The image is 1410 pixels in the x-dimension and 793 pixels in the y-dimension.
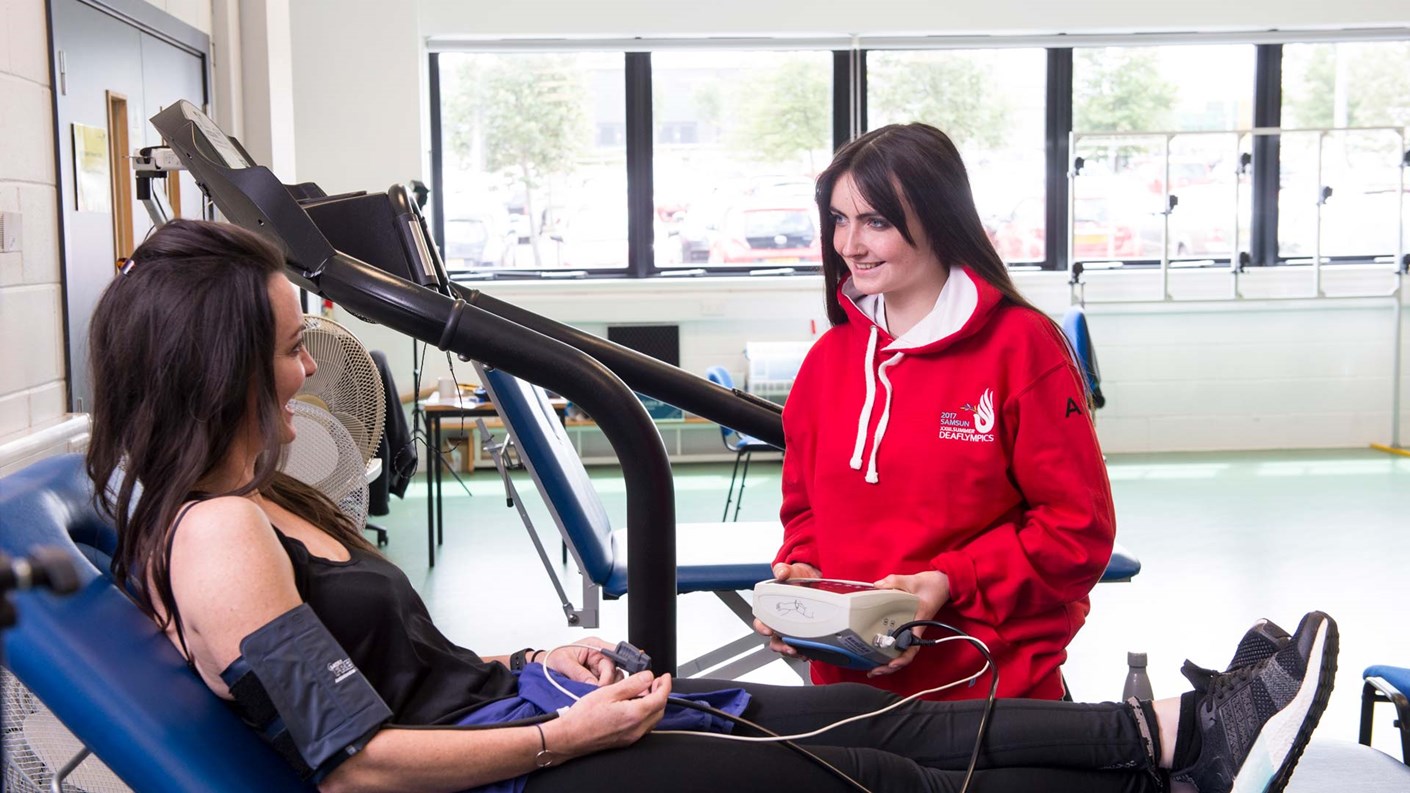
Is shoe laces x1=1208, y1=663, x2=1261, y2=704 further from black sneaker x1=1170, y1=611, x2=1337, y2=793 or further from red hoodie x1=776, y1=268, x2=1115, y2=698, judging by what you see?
red hoodie x1=776, y1=268, x2=1115, y2=698

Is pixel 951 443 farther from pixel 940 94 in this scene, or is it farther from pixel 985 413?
pixel 940 94

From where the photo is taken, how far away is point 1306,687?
54.4 inches

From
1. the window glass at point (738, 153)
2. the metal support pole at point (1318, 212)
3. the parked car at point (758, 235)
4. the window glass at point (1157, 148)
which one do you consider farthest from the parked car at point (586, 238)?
the metal support pole at point (1318, 212)

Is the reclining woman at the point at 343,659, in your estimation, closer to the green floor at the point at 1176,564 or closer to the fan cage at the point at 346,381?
the green floor at the point at 1176,564

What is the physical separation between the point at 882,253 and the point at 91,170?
8.58 ft

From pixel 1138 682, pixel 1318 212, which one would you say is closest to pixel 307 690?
pixel 1138 682

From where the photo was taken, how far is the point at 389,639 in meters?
1.50

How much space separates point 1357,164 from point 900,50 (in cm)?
278

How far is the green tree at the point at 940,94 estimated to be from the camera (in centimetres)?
731

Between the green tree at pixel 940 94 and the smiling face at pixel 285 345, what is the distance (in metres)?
6.18

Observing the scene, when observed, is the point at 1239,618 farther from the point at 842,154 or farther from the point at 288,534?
the point at 288,534

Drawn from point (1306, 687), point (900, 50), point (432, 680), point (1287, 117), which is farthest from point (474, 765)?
point (1287, 117)

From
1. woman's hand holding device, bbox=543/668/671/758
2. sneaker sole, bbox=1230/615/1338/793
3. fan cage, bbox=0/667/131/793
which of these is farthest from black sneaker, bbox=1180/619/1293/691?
fan cage, bbox=0/667/131/793

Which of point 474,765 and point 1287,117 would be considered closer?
point 474,765
